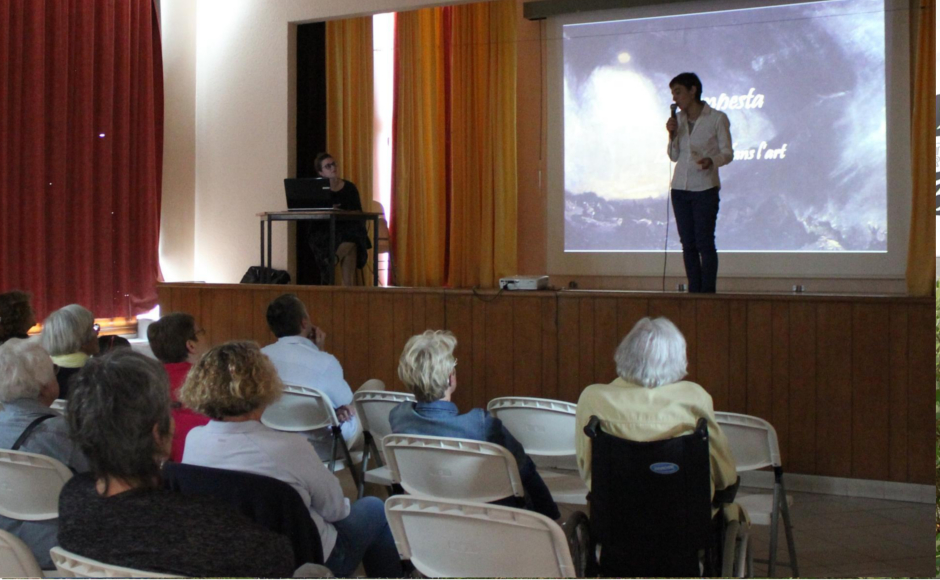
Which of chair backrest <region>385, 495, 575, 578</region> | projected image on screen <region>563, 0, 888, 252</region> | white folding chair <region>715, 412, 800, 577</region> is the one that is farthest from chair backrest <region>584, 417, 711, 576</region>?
projected image on screen <region>563, 0, 888, 252</region>

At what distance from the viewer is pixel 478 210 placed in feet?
26.1

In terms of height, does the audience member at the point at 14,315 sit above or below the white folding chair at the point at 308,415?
above

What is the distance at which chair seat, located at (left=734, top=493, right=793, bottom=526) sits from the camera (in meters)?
2.62

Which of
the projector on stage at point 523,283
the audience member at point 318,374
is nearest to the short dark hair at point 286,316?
Answer: the audience member at point 318,374

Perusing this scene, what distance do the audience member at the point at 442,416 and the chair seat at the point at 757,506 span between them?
607mm

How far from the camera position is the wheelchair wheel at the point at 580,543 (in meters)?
2.20

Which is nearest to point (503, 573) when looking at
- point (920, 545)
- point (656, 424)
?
point (656, 424)

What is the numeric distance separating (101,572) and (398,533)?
0.61 m

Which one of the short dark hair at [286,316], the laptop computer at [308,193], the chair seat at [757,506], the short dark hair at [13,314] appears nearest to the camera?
the chair seat at [757,506]

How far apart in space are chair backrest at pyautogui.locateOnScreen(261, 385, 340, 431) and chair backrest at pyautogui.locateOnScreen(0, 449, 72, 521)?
1.19 metres

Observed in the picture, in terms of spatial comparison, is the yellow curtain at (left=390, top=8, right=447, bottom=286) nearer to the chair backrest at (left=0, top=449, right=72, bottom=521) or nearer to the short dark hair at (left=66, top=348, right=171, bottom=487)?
the chair backrest at (left=0, top=449, right=72, bottom=521)

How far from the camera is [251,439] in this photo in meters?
2.03

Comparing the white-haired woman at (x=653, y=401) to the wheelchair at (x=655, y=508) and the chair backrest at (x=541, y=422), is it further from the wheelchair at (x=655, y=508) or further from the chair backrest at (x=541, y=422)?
the chair backrest at (x=541, y=422)

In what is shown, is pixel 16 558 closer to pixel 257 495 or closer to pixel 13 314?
pixel 257 495
